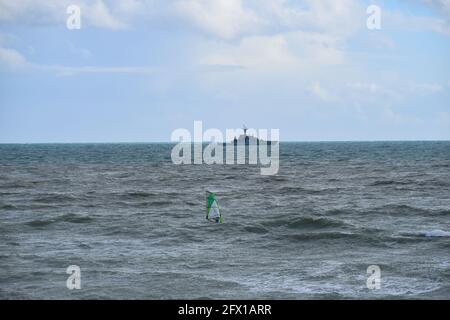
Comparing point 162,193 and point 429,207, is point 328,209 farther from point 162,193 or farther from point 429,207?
point 162,193

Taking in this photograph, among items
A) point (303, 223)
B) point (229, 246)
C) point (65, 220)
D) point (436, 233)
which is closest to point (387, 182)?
point (303, 223)

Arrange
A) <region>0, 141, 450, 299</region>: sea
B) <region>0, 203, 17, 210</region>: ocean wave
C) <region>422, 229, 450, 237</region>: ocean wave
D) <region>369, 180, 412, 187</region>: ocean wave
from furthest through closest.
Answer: <region>369, 180, 412, 187</region>: ocean wave
<region>0, 203, 17, 210</region>: ocean wave
<region>422, 229, 450, 237</region>: ocean wave
<region>0, 141, 450, 299</region>: sea

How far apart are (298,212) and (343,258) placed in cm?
959

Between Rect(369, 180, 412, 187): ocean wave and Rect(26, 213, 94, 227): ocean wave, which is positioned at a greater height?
Rect(369, 180, 412, 187): ocean wave

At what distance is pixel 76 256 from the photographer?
1744cm

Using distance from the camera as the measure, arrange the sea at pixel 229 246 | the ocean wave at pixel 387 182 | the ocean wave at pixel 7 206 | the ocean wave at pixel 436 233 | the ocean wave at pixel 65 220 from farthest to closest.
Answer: the ocean wave at pixel 387 182 → the ocean wave at pixel 7 206 → the ocean wave at pixel 65 220 → the ocean wave at pixel 436 233 → the sea at pixel 229 246

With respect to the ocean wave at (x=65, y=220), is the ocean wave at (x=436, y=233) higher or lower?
lower

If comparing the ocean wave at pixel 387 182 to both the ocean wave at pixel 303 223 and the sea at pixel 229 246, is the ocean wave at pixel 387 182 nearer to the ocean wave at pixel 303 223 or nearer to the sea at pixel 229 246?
the sea at pixel 229 246

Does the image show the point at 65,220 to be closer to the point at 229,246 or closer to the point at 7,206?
the point at 7,206

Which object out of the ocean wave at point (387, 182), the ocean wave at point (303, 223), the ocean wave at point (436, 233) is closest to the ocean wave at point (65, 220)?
the ocean wave at point (303, 223)

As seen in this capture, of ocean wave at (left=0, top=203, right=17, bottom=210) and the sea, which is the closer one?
the sea

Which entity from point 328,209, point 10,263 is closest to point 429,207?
point 328,209

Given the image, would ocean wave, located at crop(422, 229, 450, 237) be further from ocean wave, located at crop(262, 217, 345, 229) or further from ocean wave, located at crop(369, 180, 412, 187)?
ocean wave, located at crop(369, 180, 412, 187)

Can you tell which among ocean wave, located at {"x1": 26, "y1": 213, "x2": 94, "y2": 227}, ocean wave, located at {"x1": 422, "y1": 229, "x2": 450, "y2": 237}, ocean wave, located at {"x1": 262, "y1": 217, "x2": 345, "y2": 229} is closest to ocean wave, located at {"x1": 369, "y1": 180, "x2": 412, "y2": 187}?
ocean wave, located at {"x1": 262, "y1": 217, "x2": 345, "y2": 229}
